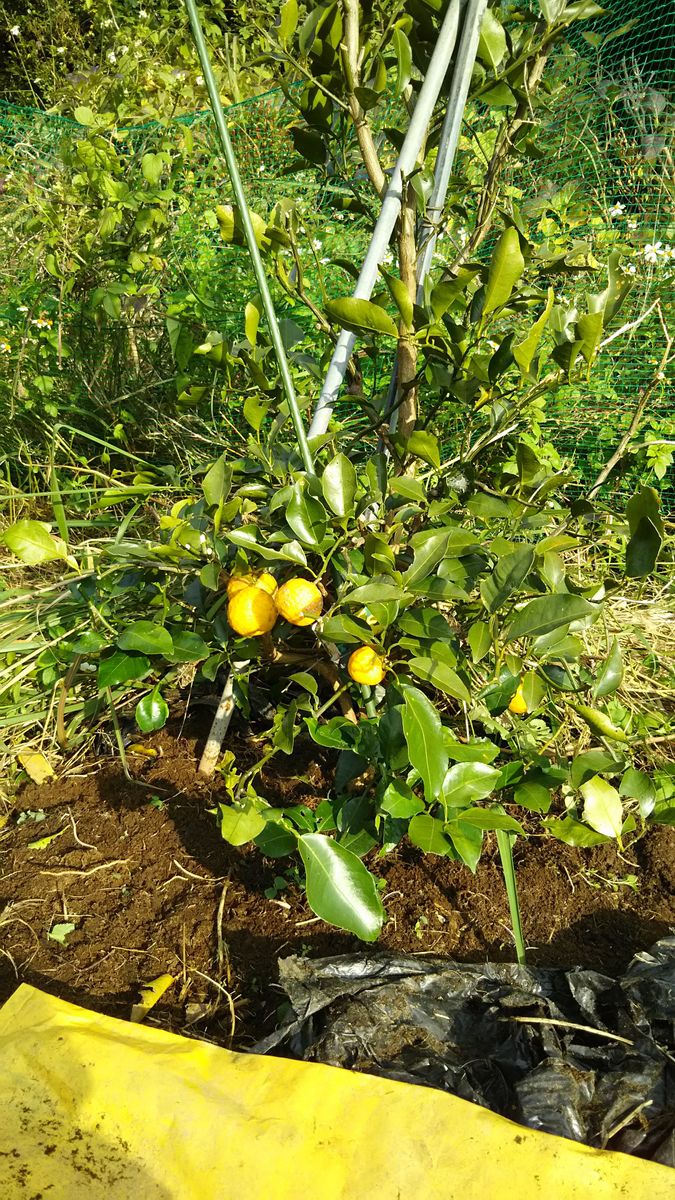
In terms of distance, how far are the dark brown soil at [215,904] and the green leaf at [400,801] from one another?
7.8 inches

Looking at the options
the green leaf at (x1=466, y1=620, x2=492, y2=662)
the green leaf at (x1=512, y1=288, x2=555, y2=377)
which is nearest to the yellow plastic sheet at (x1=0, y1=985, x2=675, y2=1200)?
the green leaf at (x1=466, y1=620, x2=492, y2=662)

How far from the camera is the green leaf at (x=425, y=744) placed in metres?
1.01

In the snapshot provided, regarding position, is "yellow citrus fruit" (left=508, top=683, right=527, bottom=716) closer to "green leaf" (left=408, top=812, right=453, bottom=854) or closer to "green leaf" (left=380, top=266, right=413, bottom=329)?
"green leaf" (left=408, top=812, right=453, bottom=854)

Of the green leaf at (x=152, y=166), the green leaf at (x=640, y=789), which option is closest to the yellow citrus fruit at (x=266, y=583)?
the green leaf at (x=640, y=789)

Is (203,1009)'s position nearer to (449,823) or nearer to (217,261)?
(449,823)

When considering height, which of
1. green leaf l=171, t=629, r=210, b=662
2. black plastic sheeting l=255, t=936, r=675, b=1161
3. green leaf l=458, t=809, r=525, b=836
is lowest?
black plastic sheeting l=255, t=936, r=675, b=1161

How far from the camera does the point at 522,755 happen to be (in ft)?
4.30

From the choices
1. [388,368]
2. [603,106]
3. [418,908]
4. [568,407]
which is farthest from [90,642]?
[603,106]

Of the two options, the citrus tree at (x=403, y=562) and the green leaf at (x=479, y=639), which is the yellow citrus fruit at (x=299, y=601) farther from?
the green leaf at (x=479, y=639)

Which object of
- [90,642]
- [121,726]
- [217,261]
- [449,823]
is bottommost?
[121,726]

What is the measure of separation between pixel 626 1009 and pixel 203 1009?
61 centimetres

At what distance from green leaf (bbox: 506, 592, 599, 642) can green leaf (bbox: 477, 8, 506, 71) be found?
0.81 m

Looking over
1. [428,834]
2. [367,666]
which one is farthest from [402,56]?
[428,834]

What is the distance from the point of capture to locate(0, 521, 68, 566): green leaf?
124 centimetres
